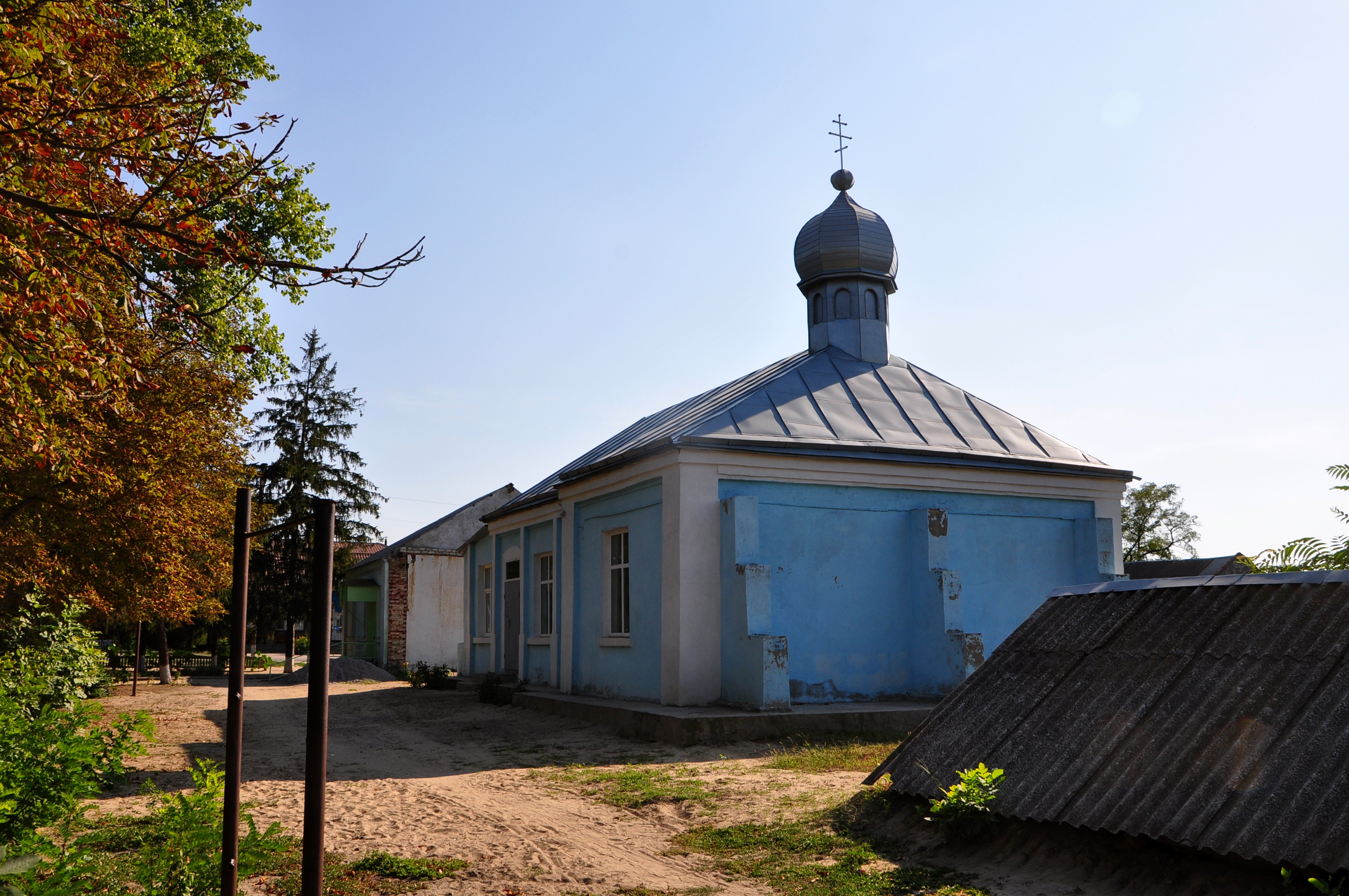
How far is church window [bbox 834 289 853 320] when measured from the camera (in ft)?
61.0

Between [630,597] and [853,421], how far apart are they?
4.35 m

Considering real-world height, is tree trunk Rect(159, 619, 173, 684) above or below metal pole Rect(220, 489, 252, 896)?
below

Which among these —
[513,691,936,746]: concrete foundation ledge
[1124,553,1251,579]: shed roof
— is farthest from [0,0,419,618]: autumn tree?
[1124,553,1251,579]: shed roof

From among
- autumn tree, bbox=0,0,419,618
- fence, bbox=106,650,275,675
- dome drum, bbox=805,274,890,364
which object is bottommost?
fence, bbox=106,650,275,675

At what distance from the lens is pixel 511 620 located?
2064cm

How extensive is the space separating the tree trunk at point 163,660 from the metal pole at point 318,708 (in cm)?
2667

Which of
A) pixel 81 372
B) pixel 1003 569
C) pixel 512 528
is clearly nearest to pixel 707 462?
pixel 1003 569

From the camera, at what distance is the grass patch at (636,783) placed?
27.4 feet

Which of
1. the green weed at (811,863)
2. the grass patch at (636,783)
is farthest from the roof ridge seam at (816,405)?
the green weed at (811,863)

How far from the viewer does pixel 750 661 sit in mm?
12695

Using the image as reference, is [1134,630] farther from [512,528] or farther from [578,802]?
[512,528]

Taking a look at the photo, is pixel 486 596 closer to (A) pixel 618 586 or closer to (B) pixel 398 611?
(A) pixel 618 586

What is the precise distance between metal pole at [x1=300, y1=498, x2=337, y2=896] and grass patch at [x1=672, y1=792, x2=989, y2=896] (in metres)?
3.10

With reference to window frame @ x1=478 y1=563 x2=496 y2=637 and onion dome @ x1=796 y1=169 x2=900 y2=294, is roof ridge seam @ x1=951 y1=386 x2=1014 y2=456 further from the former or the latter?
window frame @ x1=478 y1=563 x2=496 y2=637
